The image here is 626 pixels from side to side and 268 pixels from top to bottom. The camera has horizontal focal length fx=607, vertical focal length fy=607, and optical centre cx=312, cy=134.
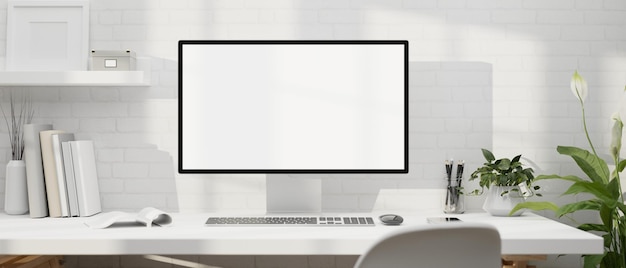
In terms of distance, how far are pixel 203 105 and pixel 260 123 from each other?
0.23 metres

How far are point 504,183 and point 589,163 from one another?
36 cm

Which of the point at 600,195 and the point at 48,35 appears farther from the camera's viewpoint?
the point at 48,35

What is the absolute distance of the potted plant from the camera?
239 cm

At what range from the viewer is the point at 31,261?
2.26m

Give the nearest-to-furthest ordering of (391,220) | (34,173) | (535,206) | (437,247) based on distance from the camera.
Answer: (437,247) < (391,220) < (535,206) < (34,173)

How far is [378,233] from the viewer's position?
2016mm

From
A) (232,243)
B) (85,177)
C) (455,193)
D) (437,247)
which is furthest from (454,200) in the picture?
(85,177)

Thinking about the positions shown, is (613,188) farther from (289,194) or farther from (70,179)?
(70,179)

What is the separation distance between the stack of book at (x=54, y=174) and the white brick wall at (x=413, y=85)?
0.85ft

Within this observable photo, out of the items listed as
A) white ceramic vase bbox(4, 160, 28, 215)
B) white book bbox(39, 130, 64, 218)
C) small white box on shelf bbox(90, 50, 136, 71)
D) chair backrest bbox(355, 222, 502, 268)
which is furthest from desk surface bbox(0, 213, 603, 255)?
small white box on shelf bbox(90, 50, 136, 71)

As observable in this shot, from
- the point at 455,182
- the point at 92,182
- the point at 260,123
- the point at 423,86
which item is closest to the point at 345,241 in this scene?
the point at 260,123

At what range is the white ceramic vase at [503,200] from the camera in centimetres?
238

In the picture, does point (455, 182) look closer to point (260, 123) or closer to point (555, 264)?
point (555, 264)

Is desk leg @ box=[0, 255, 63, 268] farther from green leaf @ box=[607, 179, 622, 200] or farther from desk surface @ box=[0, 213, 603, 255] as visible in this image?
green leaf @ box=[607, 179, 622, 200]
